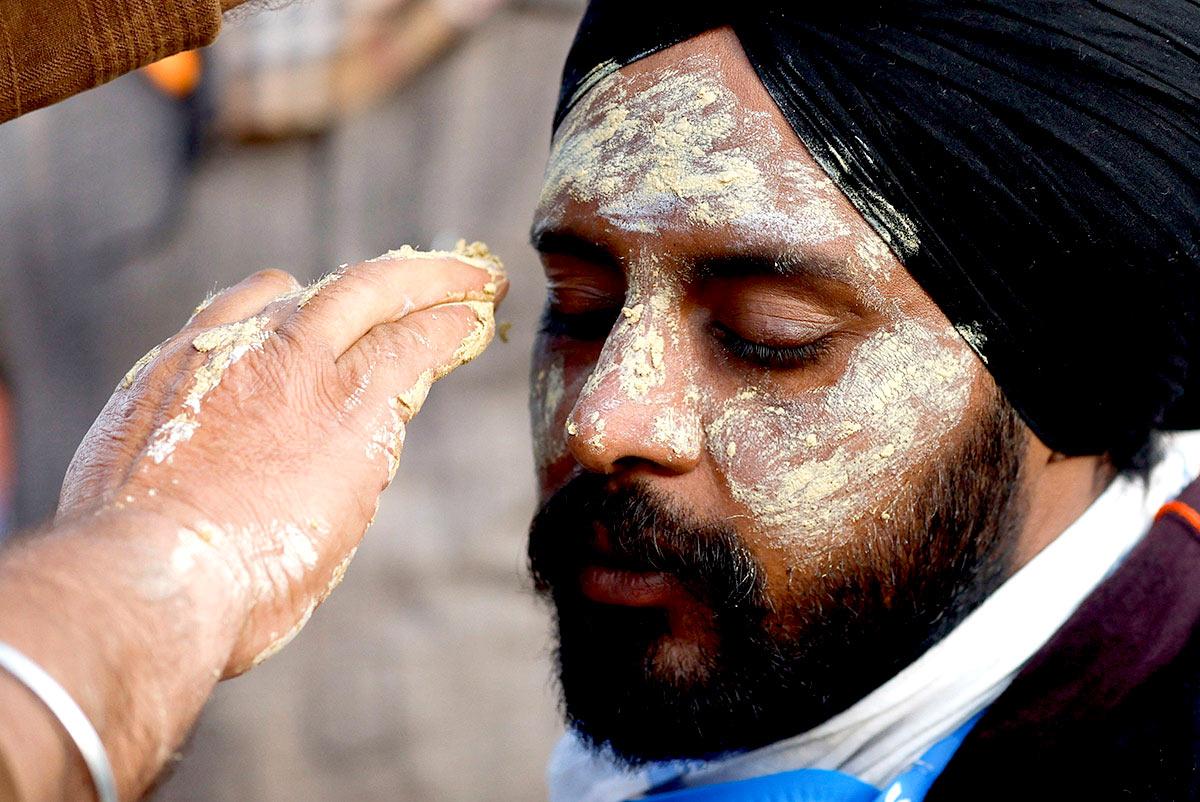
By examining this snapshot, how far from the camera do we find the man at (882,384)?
6.03 ft

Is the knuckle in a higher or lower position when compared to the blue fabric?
higher

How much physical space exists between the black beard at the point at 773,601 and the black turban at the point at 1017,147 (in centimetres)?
20

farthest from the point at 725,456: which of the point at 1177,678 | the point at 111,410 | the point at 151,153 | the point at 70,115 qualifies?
the point at 70,115

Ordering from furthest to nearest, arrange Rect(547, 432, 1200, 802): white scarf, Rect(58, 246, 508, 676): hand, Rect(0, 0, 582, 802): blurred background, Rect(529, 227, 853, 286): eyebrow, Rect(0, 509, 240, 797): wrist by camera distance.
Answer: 1. Rect(0, 0, 582, 802): blurred background
2. Rect(547, 432, 1200, 802): white scarf
3. Rect(529, 227, 853, 286): eyebrow
4. Rect(58, 246, 508, 676): hand
5. Rect(0, 509, 240, 797): wrist

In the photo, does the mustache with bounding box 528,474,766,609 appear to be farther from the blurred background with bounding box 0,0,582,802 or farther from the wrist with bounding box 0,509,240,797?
the blurred background with bounding box 0,0,582,802

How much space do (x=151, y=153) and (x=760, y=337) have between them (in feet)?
12.4

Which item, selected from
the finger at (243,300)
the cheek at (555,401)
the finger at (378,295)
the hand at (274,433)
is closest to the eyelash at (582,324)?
the cheek at (555,401)

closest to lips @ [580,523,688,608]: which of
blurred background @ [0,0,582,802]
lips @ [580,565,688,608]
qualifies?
Answer: lips @ [580,565,688,608]

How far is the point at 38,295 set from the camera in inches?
197

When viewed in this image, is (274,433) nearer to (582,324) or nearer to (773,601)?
(582,324)

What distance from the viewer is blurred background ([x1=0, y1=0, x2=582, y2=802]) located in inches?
175

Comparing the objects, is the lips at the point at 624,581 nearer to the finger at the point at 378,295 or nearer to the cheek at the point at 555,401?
the cheek at the point at 555,401

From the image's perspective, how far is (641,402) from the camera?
185cm

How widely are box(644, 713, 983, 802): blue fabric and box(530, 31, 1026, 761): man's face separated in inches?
3.2
